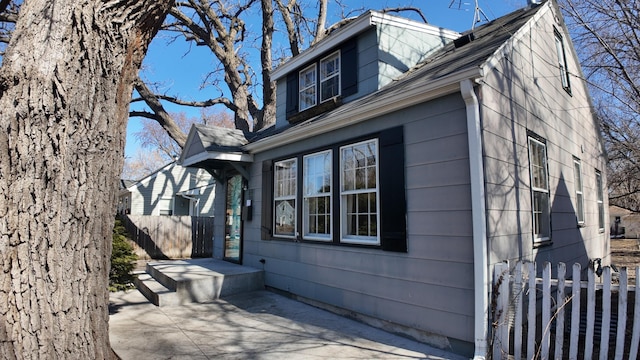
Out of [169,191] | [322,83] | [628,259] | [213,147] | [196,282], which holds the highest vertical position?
[322,83]

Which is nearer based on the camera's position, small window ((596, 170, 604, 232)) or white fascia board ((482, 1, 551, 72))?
white fascia board ((482, 1, 551, 72))

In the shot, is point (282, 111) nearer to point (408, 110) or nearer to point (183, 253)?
point (408, 110)

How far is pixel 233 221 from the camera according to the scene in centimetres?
897

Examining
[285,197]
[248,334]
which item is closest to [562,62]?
[285,197]

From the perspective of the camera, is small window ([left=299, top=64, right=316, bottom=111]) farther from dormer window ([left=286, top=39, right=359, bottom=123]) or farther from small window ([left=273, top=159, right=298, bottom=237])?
small window ([left=273, top=159, right=298, bottom=237])

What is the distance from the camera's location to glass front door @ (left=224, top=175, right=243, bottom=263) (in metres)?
8.66

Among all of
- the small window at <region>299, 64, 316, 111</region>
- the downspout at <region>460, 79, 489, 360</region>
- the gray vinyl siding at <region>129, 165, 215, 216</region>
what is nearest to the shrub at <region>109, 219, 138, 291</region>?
the small window at <region>299, 64, 316, 111</region>

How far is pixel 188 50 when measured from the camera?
53.1ft

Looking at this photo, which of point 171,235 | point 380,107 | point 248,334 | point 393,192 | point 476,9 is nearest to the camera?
point 248,334

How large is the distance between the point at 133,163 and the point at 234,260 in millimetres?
40946

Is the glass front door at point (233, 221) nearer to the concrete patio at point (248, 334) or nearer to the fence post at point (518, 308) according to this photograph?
the concrete patio at point (248, 334)

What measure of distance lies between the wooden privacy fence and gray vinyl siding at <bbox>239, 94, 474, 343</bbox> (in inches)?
374

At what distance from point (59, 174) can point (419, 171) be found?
12.2 ft

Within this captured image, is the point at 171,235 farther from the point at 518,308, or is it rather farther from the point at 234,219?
the point at 518,308
